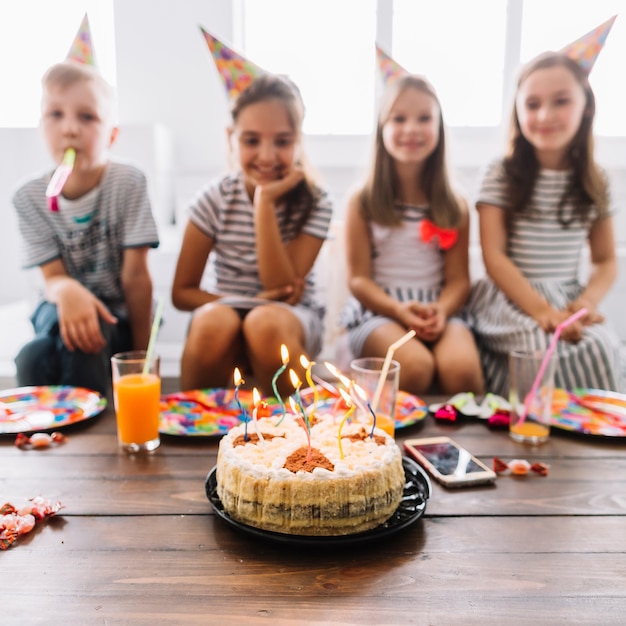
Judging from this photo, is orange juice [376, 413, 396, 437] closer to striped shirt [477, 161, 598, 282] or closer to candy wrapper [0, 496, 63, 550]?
candy wrapper [0, 496, 63, 550]

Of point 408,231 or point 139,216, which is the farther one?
point 408,231

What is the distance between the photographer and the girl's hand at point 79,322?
Answer: 4.75ft

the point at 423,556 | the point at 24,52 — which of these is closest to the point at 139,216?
the point at 423,556

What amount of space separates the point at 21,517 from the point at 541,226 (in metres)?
1.53

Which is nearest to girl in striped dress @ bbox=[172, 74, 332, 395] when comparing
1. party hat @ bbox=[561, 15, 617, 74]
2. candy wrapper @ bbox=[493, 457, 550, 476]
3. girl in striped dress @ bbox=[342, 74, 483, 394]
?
girl in striped dress @ bbox=[342, 74, 483, 394]

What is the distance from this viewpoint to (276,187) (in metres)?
1.61

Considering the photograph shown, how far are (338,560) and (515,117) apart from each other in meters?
1.48

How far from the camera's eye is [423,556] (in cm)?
61

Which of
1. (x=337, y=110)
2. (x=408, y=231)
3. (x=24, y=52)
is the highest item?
(x=24, y=52)

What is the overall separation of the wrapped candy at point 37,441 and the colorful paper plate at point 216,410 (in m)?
0.15

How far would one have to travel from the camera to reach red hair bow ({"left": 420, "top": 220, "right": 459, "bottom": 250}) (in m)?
1.75

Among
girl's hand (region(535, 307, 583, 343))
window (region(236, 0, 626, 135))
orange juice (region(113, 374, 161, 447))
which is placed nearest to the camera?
orange juice (region(113, 374, 161, 447))

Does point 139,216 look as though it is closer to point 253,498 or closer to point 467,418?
point 467,418

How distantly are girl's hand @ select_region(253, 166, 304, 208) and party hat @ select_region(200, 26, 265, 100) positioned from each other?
277 mm
